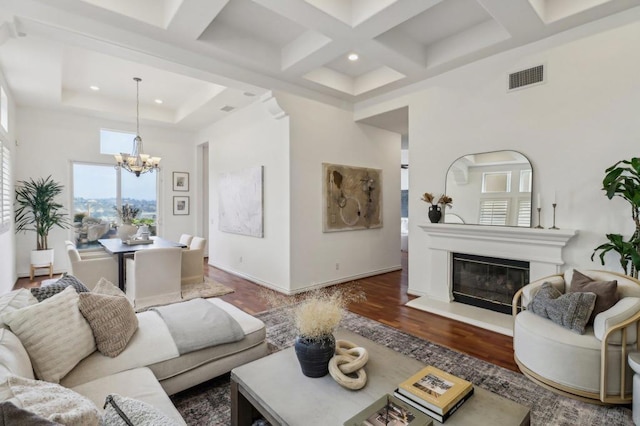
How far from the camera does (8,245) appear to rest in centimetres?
462

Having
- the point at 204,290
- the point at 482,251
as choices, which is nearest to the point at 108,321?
the point at 204,290

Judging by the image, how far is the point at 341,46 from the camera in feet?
11.4

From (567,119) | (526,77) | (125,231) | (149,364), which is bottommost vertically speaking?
(149,364)

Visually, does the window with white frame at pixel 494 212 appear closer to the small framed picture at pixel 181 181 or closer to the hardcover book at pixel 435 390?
the hardcover book at pixel 435 390

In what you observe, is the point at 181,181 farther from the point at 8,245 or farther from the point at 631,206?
the point at 631,206

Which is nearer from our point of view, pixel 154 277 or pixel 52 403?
pixel 52 403

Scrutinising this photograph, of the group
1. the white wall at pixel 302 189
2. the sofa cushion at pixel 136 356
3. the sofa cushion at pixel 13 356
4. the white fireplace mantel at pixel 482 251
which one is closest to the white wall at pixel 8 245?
the white wall at pixel 302 189

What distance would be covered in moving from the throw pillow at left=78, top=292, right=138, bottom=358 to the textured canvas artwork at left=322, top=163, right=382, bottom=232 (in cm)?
333

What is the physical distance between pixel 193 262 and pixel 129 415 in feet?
14.5

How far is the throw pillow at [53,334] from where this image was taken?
1.55 m

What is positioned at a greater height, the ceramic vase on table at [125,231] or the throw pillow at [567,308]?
the ceramic vase on table at [125,231]

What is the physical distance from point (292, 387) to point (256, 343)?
86cm

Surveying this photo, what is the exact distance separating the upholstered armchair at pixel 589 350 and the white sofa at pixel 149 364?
6.71 feet

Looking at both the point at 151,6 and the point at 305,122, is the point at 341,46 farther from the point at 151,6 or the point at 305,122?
the point at 151,6
